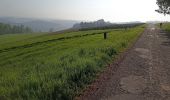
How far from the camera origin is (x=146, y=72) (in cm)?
1308

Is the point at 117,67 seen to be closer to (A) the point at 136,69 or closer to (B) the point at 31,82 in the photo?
(A) the point at 136,69

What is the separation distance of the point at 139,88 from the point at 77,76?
9.36ft

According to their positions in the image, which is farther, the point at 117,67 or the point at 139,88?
the point at 117,67

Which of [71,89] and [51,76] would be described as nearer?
[71,89]

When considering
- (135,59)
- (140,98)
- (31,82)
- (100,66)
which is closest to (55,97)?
(31,82)

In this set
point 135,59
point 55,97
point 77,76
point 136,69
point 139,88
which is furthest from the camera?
point 135,59

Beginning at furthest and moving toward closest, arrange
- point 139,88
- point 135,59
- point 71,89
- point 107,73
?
point 135,59
point 107,73
point 139,88
point 71,89

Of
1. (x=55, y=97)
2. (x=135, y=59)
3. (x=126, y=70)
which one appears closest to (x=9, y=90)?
(x=55, y=97)

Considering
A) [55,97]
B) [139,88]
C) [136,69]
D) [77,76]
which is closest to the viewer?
[55,97]

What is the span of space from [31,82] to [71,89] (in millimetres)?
1980

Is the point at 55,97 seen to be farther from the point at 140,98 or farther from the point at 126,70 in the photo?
the point at 126,70

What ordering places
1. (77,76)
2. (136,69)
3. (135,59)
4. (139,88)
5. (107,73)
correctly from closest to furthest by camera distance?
(139,88) → (77,76) → (107,73) → (136,69) → (135,59)

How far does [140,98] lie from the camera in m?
8.99

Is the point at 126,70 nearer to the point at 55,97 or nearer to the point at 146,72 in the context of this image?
the point at 146,72
